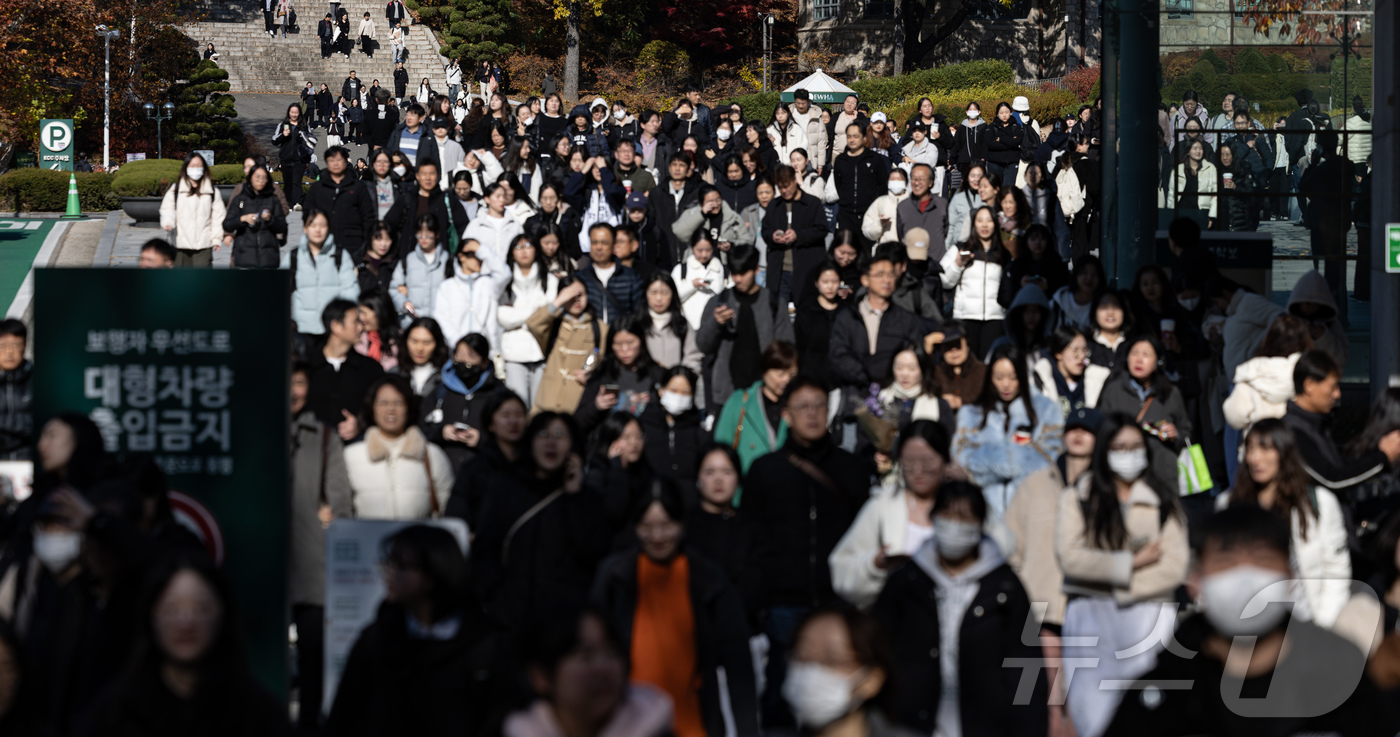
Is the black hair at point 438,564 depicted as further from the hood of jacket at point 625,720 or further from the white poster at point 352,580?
the hood of jacket at point 625,720

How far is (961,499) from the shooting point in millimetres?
6594

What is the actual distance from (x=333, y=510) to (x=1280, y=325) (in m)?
5.80

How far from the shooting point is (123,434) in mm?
6223

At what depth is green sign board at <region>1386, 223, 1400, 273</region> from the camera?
11.2 meters

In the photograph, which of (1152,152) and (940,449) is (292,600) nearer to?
(940,449)

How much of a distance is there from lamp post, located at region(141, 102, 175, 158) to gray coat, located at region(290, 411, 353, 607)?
133 feet

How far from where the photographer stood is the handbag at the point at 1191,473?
9492mm

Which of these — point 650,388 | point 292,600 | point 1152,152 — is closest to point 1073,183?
point 1152,152

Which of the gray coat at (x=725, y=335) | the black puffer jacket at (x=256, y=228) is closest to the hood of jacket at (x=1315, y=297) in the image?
the gray coat at (x=725, y=335)

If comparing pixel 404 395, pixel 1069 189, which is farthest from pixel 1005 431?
pixel 1069 189

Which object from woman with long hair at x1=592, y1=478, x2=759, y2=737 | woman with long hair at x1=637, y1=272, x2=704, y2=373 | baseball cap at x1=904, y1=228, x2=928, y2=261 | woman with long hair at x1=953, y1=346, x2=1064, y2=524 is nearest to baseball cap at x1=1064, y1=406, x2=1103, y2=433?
woman with long hair at x1=953, y1=346, x2=1064, y2=524

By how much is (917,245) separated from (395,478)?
25.5 feet

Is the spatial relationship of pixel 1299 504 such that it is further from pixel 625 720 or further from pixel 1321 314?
pixel 1321 314

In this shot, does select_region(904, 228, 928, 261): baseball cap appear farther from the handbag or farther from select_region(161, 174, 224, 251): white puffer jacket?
select_region(161, 174, 224, 251): white puffer jacket
